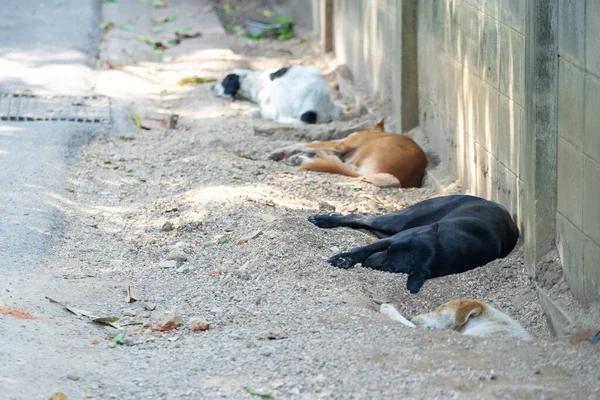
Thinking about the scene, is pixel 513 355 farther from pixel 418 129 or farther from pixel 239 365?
pixel 418 129

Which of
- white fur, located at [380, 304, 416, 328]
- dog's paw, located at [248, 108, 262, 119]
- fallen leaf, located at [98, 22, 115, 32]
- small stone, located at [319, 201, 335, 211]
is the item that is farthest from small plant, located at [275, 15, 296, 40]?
white fur, located at [380, 304, 416, 328]

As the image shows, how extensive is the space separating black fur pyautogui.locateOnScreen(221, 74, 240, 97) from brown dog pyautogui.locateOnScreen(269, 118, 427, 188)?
232 cm

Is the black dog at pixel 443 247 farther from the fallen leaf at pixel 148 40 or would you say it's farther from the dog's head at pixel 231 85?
the fallen leaf at pixel 148 40

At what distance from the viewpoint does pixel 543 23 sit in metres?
4.88

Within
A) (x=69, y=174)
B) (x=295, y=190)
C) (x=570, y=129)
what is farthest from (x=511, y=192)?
(x=69, y=174)

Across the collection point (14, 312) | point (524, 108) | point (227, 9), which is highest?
point (524, 108)

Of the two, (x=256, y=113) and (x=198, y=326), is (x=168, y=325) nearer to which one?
(x=198, y=326)

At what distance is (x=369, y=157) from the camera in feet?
25.4

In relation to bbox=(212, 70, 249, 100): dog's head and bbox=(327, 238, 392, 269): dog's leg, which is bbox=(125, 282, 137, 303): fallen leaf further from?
bbox=(212, 70, 249, 100): dog's head

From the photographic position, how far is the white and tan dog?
452cm

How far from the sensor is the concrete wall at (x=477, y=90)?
5.65 m

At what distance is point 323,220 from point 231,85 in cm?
457

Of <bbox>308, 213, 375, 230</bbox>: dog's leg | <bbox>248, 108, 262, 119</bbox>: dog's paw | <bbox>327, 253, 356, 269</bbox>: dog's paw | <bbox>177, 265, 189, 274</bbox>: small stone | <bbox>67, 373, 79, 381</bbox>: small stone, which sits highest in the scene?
<bbox>67, 373, 79, 381</bbox>: small stone

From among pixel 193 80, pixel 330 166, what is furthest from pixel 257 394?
pixel 193 80
